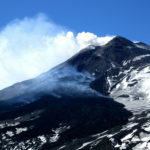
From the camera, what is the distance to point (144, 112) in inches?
7047

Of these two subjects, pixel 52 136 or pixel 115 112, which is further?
pixel 115 112

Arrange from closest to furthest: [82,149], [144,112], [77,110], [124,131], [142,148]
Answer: [142,148] < [82,149] < [124,131] < [144,112] < [77,110]

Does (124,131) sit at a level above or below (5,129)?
below

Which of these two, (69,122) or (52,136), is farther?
(69,122)

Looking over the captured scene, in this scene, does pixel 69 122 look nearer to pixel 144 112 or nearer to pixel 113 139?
pixel 144 112

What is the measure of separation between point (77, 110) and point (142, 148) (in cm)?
8348

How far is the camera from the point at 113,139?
132 metres

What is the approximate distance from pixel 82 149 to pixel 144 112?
199 ft

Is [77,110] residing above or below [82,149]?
above

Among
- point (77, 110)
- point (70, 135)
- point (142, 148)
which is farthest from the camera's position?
point (77, 110)

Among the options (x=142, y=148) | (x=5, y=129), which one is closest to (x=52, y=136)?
(x=5, y=129)

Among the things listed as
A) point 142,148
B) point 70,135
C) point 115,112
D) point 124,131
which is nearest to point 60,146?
point 70,135

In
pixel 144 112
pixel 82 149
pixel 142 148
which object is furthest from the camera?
pixel 144 112

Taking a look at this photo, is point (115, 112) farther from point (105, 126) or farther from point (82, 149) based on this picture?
point (82, 149)
